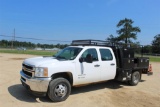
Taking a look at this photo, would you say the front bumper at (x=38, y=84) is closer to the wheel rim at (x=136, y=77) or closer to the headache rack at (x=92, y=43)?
the headache rack at (x=92, y=43)

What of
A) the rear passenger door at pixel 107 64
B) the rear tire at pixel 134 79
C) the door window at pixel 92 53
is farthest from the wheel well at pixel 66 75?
the rear tire at pixel 134 79

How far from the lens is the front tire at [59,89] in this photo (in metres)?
6.42

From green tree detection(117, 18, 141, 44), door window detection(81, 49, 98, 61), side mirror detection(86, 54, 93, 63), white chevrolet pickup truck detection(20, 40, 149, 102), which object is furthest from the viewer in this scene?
green tree detection(117, 18, 141, 44)

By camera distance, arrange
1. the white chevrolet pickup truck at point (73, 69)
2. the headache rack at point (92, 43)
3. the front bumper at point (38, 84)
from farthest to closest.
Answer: the headache rack at point (92, 43), the white chevrolet pickup truck at point (73, 69), the front bumper at point (38, 84)

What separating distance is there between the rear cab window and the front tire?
2104 millimetres

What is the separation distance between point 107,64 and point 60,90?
2.53 m

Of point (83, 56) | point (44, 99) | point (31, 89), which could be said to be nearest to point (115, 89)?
point (83, 56)

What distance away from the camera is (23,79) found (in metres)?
6.87

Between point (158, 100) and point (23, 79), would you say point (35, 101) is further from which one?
point (158, 100)

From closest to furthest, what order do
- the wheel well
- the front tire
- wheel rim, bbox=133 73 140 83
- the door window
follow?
1. the front tire
2. the wheel well
3. the door window
4. wheel rim, bbox=133 73 140 83

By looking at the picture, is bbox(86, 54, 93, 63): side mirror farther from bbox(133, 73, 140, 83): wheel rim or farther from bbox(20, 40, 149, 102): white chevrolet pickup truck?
bbox(133, 73, 140, 83): wheel rim

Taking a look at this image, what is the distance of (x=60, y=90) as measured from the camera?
6621 mm

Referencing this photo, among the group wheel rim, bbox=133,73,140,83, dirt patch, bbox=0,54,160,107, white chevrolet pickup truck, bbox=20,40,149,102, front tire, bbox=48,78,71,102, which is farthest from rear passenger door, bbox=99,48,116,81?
front tire, bbox=48,78,71,102

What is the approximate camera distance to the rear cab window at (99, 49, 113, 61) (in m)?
8.15
